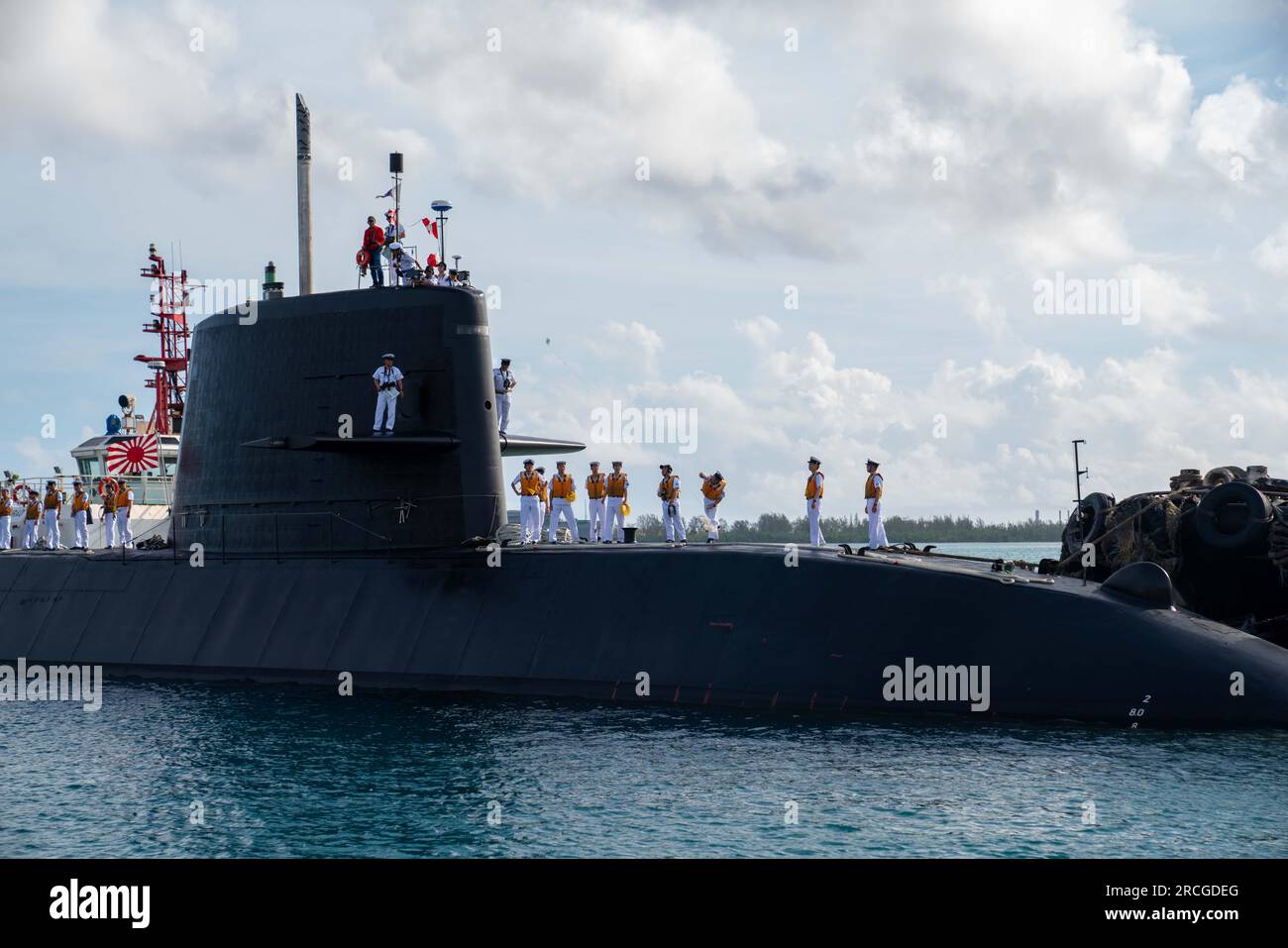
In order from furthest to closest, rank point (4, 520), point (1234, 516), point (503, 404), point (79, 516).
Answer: point (4, 520) → point (79, 516) → point (503, 404) → point (1234, 516)

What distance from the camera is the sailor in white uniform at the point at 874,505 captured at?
21375mm

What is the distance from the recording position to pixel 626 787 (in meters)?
13.1

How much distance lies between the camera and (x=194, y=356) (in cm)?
2156

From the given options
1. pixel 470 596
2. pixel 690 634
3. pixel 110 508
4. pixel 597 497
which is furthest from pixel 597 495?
pixel 110 508

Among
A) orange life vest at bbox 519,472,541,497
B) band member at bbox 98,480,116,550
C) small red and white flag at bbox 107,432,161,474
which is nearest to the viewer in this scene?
orange life vest at bbox 519,472,541,497

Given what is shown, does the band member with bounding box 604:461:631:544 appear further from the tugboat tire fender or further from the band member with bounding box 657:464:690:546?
the tugboat tire fender

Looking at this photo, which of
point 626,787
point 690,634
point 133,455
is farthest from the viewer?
point 133,455

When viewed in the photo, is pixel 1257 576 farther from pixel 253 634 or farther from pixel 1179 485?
pixel 253 634

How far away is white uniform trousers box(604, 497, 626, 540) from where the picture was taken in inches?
950

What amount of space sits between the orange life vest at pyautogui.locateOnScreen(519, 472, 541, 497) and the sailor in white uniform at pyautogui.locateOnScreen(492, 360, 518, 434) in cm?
189

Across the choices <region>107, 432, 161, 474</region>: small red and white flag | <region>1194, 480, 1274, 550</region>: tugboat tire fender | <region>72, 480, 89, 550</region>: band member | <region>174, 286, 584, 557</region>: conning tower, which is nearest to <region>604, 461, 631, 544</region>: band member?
<region>174, 286, 584, 557</region>: conning tower

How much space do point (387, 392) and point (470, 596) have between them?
316 centimetres

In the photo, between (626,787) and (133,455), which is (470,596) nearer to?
(626,787)
